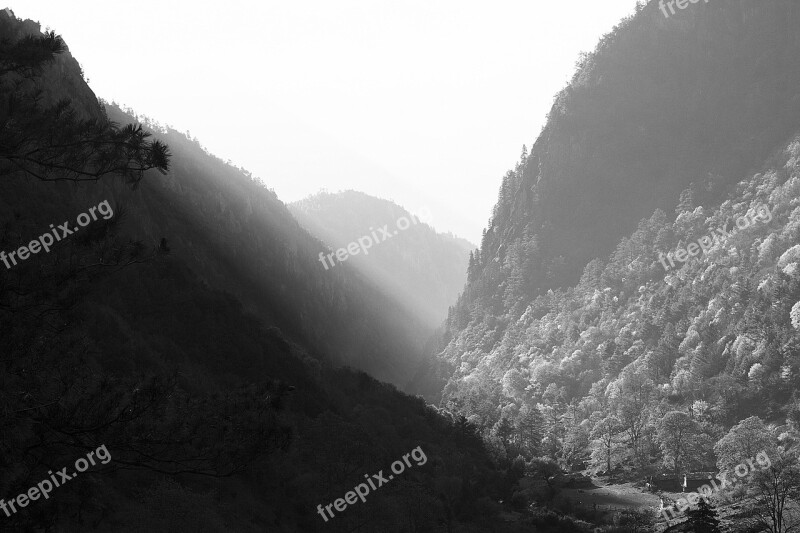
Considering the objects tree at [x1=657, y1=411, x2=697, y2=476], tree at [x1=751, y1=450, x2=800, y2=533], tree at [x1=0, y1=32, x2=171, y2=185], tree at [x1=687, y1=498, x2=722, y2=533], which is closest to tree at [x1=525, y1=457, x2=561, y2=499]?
tree at [x1=657, y1=411, x2=697, y2=476]

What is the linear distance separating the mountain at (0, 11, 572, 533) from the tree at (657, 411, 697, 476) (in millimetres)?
23725

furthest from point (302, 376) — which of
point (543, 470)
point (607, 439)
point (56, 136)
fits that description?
point (56, 136)

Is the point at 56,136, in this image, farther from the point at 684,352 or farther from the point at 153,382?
the point at 684,352

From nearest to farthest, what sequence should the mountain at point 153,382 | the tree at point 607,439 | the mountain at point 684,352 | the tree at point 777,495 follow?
1. the mountain at point 153,382
2. the tree at point 777,495
3. the mountain at point 684,352
4. the tree at point 607,439

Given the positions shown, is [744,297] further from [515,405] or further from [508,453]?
[508,453]

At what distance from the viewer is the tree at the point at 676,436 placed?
10575cm

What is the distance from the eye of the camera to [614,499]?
9450 centimetres

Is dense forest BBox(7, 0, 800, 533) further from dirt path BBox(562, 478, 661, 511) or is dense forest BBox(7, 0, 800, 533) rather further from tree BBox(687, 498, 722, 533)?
dirt path BBox(562, 478, 661, 511)

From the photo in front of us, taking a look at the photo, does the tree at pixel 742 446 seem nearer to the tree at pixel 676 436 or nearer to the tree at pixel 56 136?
the tree at pixel 676 436

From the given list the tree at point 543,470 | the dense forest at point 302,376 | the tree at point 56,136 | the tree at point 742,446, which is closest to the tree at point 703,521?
the dense forest at point 302,376

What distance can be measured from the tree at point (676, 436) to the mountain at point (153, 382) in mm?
23725

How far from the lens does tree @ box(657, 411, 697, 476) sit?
347 feet

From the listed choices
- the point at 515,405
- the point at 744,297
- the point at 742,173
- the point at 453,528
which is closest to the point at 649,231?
the point at 742,173

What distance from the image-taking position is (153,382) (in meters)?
14.8
